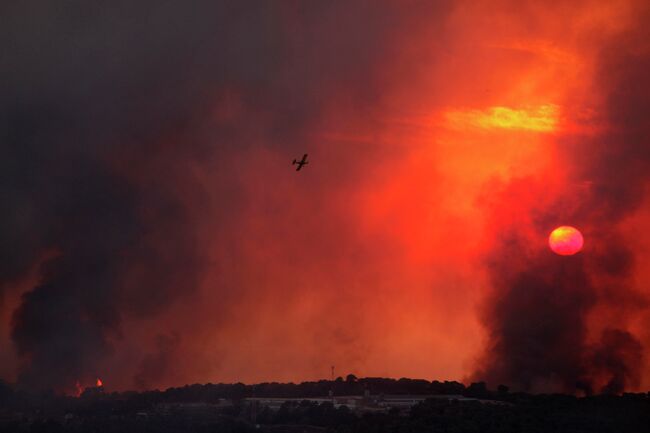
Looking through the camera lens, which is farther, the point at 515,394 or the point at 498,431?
the point at 515,394

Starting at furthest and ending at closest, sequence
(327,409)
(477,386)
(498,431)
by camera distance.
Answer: (477,386) → (327,409) → (498,431)

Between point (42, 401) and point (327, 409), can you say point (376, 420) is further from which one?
point (42, 401)

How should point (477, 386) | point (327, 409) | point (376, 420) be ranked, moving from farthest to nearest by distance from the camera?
point (477, 386)
point (327, 409)
point (376, 420)

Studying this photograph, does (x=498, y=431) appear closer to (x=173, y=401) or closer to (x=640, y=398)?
(x=640, y=398)

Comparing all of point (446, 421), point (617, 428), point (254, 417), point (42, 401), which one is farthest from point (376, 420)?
point (42, 401)

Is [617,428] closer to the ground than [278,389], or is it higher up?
closer to the ground

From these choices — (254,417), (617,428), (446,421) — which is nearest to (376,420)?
(446,421)

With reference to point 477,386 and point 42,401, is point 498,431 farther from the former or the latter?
point 42,401

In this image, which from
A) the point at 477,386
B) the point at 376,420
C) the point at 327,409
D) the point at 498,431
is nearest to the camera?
the point at 498,431

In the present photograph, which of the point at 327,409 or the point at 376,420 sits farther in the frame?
the point at 327,409
